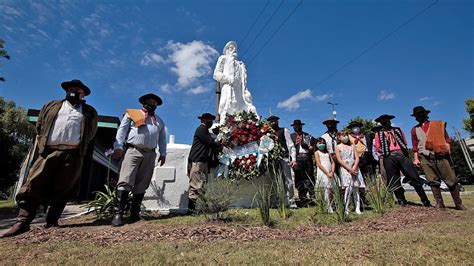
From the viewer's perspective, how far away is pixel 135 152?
14.4 feet

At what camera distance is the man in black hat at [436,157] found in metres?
5.32

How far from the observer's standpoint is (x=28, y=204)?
365 centimetres

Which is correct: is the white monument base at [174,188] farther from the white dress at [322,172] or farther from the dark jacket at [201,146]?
the white dress at [322,172]

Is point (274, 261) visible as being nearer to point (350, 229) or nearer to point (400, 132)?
point (350, 229)

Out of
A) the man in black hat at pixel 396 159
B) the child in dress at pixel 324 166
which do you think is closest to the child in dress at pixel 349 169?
the child in dress at pixel 324 166

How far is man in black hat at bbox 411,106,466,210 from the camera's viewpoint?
5.32 m

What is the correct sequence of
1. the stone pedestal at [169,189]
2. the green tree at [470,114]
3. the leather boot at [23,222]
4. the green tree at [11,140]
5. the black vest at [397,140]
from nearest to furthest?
1. the leather boot at [23,222]
2. the stone pedestal at [169,189]
3. the black vest at [397,140]
4. the green tree at [11,140]
5. the green tree at [470,114]

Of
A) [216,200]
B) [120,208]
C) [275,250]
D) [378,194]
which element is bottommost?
[275,250]

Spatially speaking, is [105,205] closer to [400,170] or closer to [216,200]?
[216,200]

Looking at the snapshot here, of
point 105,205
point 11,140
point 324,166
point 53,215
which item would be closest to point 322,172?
point 324,166

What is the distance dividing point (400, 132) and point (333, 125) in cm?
144

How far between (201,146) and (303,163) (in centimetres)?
247

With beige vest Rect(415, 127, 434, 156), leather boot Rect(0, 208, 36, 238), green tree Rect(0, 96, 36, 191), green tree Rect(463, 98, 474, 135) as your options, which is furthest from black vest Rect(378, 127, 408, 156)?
green tree Rect(463, 98, 474, 135)

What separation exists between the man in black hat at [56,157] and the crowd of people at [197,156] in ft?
0.04
